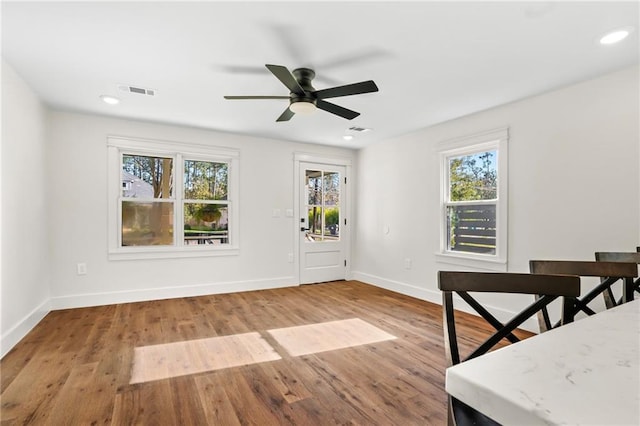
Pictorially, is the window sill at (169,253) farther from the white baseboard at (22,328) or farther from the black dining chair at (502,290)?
the black dining chair at (502,290)

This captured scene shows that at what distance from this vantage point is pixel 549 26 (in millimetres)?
2121

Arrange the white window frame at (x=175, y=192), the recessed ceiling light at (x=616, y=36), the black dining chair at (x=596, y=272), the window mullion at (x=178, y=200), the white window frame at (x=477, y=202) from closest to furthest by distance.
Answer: the black dining chair at (x=596, y=272) → the recessed ceiling light at (x=616, y=36) → the white window frame at (x=477, y=202) → the white window frame at (x=175, y=192) → the window mullion at (x=178, y=200)

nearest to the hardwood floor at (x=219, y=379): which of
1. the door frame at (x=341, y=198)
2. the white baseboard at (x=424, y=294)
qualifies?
the white baseboard at (x=424, y=294)

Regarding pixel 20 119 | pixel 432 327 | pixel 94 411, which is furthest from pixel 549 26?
pixel 20 119

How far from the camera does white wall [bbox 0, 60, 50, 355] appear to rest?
2.76 meters

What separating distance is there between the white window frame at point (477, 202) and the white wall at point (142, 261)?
231cm

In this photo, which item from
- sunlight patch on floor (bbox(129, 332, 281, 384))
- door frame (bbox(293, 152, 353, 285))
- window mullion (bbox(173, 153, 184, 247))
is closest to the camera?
sunlight patch on floor (bbox(129, 332, 281, 384))

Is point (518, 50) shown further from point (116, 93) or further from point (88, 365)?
point (88, 365)

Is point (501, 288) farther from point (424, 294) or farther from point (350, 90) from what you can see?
point (424, 294)

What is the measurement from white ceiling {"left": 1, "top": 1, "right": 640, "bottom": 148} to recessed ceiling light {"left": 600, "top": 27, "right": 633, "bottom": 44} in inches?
2.1

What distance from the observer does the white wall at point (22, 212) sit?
276 cm

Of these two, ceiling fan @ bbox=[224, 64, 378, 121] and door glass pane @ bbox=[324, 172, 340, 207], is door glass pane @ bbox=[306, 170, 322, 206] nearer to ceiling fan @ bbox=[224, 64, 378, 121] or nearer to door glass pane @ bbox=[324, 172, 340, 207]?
door glass pane @ bbox=[324, 172, 340, 207]

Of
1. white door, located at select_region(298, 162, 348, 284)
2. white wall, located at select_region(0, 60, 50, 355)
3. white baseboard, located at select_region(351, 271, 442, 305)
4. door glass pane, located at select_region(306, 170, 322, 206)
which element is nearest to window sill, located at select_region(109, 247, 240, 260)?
white wall, located at select_region(0, 60, 50, 355)

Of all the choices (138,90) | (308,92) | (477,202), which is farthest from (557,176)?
(138,90)
